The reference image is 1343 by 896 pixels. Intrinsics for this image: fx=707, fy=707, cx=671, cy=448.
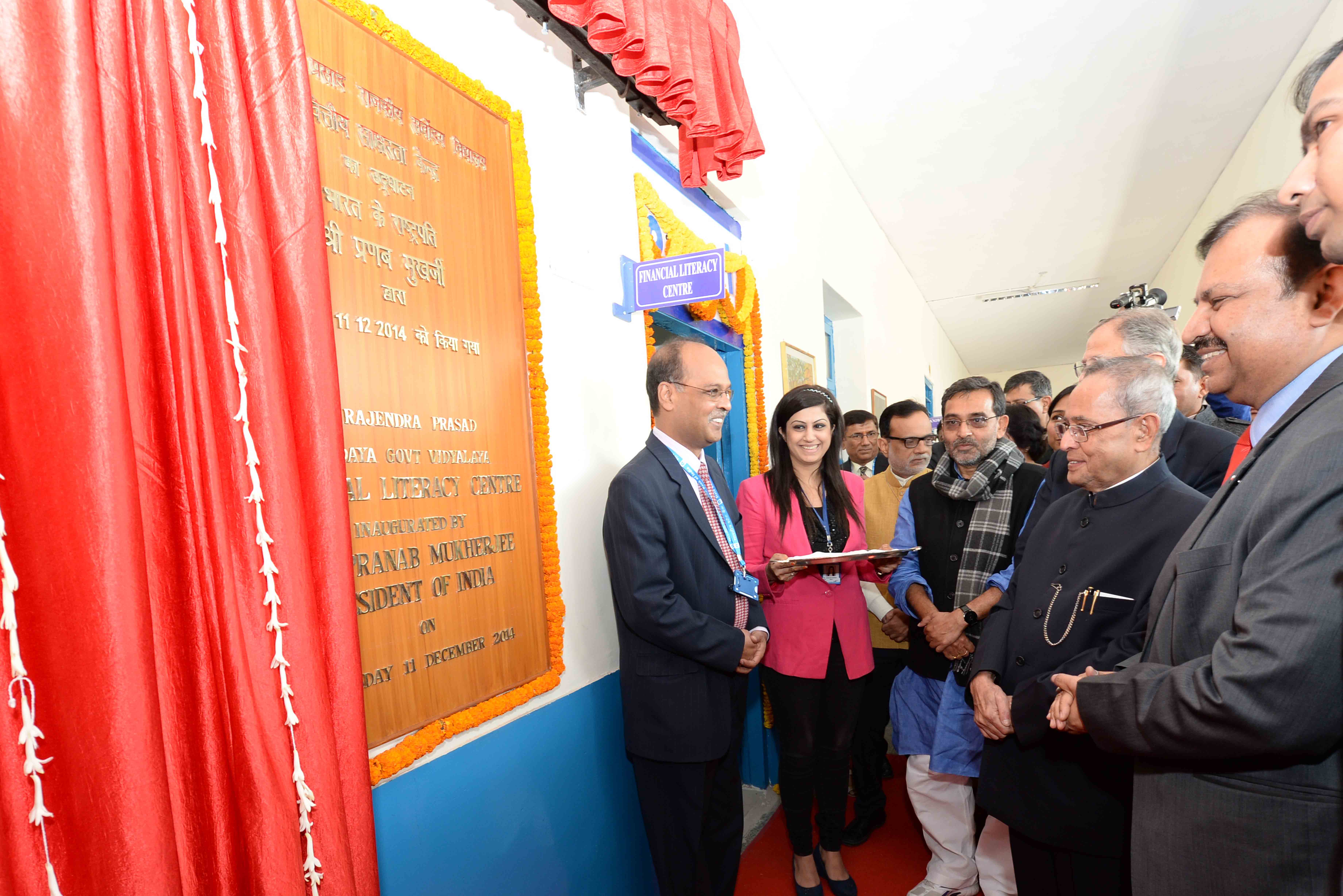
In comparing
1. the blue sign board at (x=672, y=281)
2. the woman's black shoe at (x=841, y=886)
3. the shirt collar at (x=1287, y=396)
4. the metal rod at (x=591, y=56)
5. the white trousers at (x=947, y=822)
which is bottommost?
the woman's black shoe at (x=841, y=886)

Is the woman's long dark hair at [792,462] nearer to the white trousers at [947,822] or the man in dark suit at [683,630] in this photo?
the man in dark suit at [683,630]

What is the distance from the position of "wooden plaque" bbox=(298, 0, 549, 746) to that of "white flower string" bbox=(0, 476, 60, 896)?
44 centimetres

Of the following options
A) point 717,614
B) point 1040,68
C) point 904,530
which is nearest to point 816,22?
point 1040,68

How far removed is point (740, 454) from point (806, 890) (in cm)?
200

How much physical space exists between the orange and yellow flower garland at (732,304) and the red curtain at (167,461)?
1.53 m

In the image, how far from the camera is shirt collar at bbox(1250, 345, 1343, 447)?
1188 millimetres

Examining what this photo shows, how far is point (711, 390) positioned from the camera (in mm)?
2307

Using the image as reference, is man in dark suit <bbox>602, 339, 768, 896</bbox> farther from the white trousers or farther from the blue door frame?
the blue door frame

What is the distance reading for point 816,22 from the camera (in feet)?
13.6

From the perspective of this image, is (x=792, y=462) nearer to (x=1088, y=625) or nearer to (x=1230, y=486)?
(x=1088, y=625)

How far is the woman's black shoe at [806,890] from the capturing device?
103 inches

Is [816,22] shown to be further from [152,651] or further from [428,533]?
[152,651]

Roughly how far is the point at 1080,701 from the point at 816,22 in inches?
161

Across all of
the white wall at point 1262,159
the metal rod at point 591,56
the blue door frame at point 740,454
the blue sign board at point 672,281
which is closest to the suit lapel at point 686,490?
the blue sign board at point 672,281
